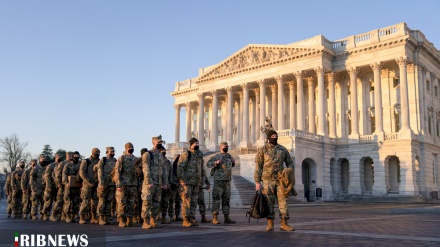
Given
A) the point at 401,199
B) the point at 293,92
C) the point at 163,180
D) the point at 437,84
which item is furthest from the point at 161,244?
the point at 437,84

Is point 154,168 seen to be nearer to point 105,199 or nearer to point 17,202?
point 105,199

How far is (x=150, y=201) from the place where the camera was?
12.7 meters

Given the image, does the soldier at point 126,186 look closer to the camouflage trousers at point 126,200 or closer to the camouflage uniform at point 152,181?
the camouflage trousers at point 126,200

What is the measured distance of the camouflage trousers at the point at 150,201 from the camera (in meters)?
12.6

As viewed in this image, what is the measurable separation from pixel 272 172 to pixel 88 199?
7363mm

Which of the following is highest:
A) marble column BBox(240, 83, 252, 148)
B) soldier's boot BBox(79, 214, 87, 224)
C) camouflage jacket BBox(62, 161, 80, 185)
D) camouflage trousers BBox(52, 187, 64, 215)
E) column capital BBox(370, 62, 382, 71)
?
column capital BBox(370, 62, 382, 71)

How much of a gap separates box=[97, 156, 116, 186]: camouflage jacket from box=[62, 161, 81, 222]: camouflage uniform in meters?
2.31

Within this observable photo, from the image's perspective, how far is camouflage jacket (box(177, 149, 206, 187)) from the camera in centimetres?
1347

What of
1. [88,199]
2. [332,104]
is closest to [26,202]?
[88,199]

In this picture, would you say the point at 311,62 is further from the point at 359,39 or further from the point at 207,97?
the point at 207,97

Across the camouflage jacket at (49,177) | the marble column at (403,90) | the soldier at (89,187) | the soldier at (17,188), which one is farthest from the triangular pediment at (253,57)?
the soldier at (89,187)

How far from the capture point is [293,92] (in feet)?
183

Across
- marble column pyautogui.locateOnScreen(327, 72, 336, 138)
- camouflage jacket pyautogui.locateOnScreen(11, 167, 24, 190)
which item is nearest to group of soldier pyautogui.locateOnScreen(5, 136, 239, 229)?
camouflage jacket pyautogui.locateOnScreen(11, 167, 24, 190)

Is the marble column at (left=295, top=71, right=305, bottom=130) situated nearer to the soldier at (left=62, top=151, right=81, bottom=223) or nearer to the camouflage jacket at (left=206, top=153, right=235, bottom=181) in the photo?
the soldier at (left=62, top=151, right=81, bottom=223)
